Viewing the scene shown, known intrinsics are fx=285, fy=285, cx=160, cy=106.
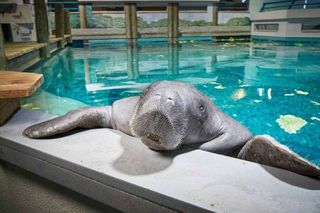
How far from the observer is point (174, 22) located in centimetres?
1783

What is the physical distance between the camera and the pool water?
4156mm

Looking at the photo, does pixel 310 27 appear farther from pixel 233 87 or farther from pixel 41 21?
pixel 41 21

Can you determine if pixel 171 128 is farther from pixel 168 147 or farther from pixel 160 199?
pixel 160 199

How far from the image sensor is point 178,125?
1473 mm

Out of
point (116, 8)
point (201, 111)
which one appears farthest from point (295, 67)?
point (116, 8)

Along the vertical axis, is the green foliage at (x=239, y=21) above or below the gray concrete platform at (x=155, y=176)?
above

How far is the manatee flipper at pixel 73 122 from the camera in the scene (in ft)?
6.23

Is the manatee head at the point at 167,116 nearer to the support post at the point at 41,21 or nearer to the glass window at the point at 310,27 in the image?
the support post at the point at 41,21

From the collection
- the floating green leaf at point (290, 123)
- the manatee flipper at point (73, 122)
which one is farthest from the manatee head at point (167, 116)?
the floating green leaf at point (290, 123)

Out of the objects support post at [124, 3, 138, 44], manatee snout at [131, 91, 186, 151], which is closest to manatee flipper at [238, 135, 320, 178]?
manatee snout at [131, 91, 186, 151]

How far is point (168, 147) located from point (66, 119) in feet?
2.89

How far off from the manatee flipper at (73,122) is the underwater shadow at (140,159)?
39 cm

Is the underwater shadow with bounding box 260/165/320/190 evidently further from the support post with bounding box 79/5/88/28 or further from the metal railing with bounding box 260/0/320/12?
the metal railing with bounding box 260/0/320/12

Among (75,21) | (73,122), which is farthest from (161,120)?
(75,21)
